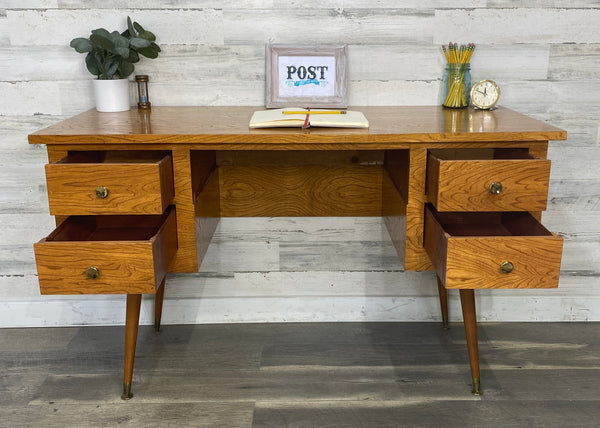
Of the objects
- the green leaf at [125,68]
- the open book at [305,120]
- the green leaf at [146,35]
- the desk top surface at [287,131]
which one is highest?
the green leaf at [146,35]

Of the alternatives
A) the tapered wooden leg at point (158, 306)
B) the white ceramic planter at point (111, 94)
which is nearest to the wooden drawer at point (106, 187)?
the white ceramic planter at point (111, 94)

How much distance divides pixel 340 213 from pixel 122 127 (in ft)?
2.56

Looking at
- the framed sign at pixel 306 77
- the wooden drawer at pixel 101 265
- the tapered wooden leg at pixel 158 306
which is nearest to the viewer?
the wooden drawer at pixel 101 265

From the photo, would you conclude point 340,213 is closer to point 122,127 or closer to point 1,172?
point 122,127

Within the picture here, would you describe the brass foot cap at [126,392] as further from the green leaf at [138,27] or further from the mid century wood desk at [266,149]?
the green leaf at [138,27]

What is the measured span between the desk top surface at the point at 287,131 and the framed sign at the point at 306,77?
22 cm

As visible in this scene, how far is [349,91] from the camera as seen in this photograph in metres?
1.88

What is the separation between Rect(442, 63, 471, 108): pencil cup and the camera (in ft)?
5.81

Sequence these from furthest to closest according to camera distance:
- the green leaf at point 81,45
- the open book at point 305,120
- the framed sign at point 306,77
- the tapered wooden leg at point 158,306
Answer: the tapered wooden leg at point 158,306, the framed sign at point 306,77, the green leaf at point 81,45, the open book at point 305,120

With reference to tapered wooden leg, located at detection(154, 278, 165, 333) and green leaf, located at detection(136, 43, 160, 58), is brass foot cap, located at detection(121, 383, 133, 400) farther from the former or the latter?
green leaf, located at detection(136, 43, 160, 58)

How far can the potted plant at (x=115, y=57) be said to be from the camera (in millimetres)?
1682

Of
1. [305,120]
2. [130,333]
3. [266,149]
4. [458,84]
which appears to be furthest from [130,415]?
[458,84]

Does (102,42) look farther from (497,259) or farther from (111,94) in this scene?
(497,259)

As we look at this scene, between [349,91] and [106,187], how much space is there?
0.86m
